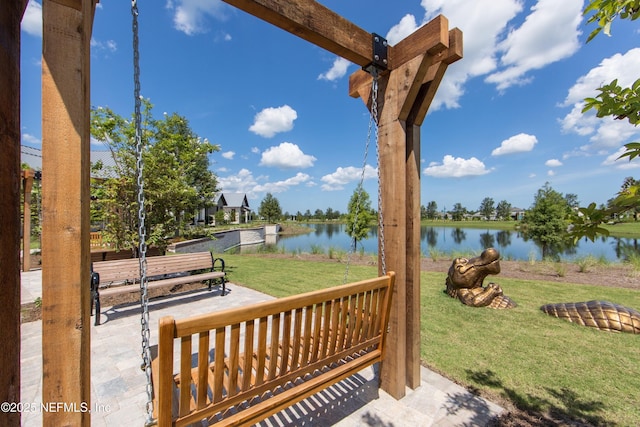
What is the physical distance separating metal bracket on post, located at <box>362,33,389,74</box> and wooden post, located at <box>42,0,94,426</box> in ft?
6.42

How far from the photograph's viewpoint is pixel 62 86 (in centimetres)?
119

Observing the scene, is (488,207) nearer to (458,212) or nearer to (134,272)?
(458,212)

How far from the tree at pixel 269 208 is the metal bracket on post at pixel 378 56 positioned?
153 ft

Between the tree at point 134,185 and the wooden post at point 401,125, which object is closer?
the wooden post at point 401,125

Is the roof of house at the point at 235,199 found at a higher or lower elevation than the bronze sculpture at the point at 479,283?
higher

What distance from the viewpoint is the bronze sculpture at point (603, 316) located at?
11.8 ft

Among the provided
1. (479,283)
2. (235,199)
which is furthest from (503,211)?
(479,283)

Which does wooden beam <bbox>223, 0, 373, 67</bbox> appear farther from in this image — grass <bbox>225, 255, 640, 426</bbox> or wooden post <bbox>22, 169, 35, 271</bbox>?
wooden post <bbox>22, 169, 35, 271</bbox>

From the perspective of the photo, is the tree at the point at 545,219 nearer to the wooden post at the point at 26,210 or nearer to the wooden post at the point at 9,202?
the wooden post at the point at 9,202

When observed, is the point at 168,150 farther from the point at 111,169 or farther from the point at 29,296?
the point at 29,296

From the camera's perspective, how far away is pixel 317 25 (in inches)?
79.2

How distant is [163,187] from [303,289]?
4144mm

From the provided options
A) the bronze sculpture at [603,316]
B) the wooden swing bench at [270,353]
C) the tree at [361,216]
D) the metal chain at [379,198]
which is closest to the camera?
the wooden swing bench at [270,353]

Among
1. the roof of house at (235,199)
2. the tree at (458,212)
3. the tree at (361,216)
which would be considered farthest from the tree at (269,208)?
the tree at (458,212)
